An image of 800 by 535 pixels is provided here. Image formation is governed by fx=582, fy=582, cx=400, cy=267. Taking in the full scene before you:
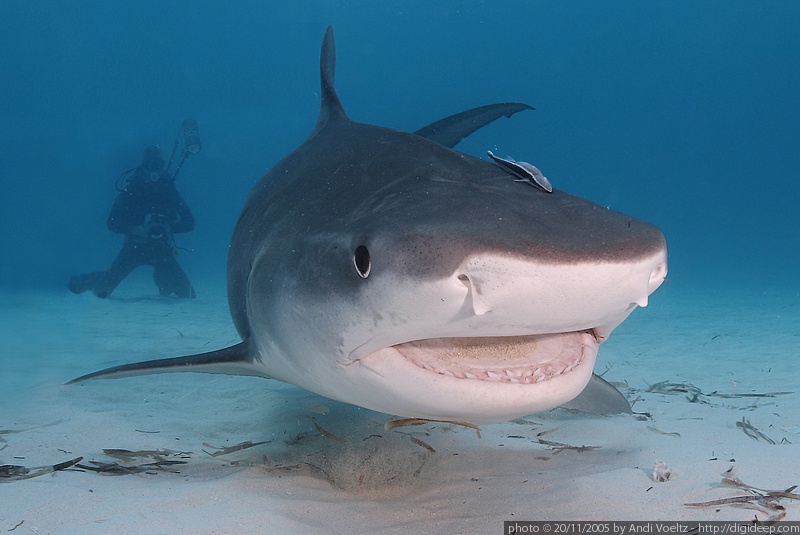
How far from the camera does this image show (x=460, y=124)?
434 centimetres

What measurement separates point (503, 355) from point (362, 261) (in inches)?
21.5

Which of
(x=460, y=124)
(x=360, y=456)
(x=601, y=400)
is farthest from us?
(x=460, y=124)

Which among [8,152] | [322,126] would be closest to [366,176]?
[322,126]

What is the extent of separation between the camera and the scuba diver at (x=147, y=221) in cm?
1381

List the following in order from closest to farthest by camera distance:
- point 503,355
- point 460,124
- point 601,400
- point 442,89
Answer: point 503,355 < point 601,400 < point 460,124 < point 442,89

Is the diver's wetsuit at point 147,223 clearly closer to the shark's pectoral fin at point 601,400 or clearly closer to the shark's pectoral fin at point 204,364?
the shark's pectoral fin at point 204,364

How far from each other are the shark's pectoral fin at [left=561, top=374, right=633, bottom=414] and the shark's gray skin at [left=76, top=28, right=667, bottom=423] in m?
1.50

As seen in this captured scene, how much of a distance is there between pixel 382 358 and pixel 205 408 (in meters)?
3.15

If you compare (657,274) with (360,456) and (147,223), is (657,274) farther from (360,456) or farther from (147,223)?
(147,223)

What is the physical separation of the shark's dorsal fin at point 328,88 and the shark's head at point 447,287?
172 centimetres

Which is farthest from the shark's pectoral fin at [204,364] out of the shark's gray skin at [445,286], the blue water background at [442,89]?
the blue water background at [442,89]

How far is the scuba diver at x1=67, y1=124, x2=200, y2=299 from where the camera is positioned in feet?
45.3

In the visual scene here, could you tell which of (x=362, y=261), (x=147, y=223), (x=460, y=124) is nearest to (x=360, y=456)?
(x=362, y=261)

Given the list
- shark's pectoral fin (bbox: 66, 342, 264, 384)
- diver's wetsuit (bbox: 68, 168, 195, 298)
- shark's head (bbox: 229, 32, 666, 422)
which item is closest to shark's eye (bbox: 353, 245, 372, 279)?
shark's head (bbox: 229, 32, 666, 422)
